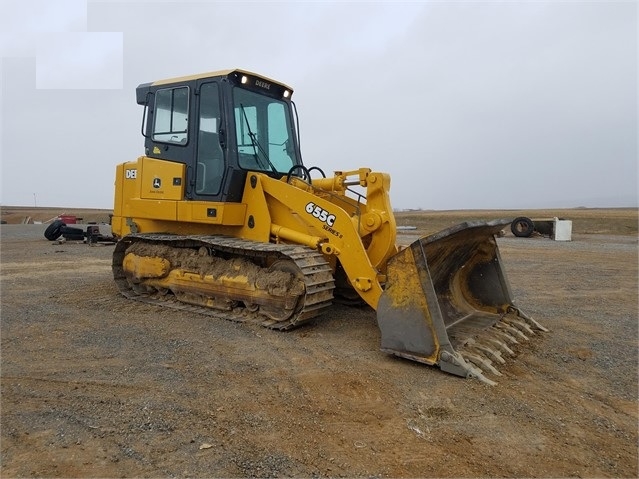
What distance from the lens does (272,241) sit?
6547 millimetres

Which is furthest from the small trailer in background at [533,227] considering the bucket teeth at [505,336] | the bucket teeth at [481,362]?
the bucket teeth at [481,362]

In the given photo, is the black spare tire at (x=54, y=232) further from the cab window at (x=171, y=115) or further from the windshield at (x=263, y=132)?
the windshield at (x=263, y=132)

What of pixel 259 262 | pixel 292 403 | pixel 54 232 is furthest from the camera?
pixel 54 232

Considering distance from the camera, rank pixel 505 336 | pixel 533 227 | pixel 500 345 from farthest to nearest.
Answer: pixel 533 227 < pixel 505 336 < pixel 500 345

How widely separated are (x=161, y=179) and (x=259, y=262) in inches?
87.1

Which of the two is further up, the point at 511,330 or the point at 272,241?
the point at 272,241

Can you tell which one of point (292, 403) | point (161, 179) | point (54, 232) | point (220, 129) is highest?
point (220, 129)

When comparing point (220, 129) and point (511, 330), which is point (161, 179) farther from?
point (511, 330)

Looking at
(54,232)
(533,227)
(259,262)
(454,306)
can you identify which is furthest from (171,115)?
(533,227)

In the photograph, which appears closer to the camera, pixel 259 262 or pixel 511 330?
pixel 511 330

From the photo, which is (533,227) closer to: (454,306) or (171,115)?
(454,306)

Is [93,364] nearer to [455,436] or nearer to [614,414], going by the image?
[455,436]

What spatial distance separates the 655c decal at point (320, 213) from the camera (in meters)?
5.84

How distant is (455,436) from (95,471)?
2.28 m
